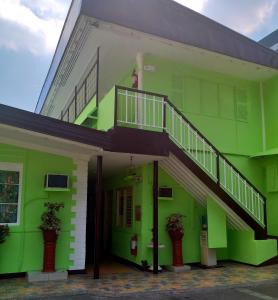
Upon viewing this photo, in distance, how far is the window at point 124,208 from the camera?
10162 mm

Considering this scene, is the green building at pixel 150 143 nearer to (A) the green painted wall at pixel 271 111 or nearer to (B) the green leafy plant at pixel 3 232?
(A) the green painted wall at pixel 271 111

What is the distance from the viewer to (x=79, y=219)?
8211mm

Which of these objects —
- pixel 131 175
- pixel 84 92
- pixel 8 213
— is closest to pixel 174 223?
pixel 131 175

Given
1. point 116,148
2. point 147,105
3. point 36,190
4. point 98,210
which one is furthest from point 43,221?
point 147,105

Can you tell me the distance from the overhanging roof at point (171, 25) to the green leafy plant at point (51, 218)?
415 centimetres

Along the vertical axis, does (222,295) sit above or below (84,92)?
below

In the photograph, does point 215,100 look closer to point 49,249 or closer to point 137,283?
point 137,283

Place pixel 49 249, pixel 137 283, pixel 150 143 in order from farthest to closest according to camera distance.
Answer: pixel 150 143
pixel 49 249
pixel 137 283

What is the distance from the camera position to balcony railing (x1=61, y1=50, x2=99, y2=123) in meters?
10.2

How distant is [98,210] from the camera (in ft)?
25.2

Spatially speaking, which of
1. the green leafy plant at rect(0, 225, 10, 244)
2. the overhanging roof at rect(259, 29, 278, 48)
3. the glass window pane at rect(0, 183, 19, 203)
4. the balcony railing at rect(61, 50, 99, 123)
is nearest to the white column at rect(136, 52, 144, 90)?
the balcony railing at rect(61, 50, 99, 123)

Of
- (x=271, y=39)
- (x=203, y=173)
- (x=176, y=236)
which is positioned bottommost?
(x=176, y=236)

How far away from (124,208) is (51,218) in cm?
327

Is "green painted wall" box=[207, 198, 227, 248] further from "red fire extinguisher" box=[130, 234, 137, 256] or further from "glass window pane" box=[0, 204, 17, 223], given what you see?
"glass window pane" box=[0, 204, 17, 223]
